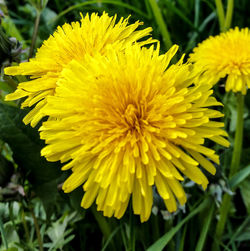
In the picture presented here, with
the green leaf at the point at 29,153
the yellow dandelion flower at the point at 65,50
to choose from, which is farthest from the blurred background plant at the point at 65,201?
the yellow dandelion flower at the point at 65,50

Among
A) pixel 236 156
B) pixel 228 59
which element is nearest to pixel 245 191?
pixel 236 156

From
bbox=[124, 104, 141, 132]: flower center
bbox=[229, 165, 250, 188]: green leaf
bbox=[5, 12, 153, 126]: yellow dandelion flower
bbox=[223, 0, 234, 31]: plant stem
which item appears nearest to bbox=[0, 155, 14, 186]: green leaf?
bbox=[5, 12, 153, 126]: yellow dandelion flower

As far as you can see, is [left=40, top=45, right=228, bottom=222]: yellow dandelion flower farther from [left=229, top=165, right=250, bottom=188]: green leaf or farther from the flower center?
[left=229, top=165, right=250, bottom=188]: green leaf

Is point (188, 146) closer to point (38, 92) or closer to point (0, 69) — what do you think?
point (38, 92)

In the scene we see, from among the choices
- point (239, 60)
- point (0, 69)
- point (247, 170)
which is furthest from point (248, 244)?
point (0, 69)

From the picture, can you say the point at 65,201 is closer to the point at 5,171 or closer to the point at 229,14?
the point at 5,171

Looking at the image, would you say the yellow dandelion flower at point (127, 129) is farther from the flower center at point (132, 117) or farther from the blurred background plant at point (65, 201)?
the blurred background plant at point (65, 201)
